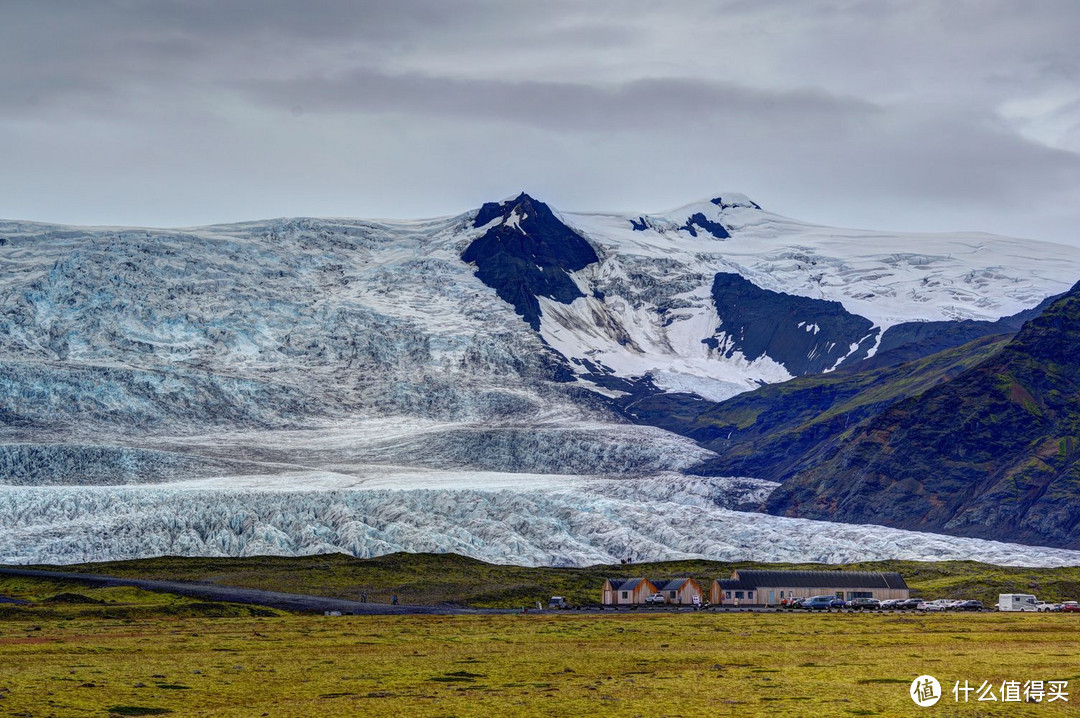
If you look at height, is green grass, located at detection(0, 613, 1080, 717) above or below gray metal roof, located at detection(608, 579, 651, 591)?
above

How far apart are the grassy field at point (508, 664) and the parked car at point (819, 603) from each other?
17.9 meters

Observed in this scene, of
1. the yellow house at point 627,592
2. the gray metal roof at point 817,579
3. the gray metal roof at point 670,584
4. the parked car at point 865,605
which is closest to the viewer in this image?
the parked car at point 865,605

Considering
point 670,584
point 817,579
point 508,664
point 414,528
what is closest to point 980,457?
point 414,528

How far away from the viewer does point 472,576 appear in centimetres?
10712

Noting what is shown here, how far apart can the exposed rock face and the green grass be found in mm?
89838

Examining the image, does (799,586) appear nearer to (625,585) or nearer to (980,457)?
(625,585)

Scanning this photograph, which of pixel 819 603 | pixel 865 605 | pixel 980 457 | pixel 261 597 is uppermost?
pixel 980 457

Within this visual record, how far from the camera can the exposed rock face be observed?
513 ft

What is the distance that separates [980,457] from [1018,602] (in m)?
91.4

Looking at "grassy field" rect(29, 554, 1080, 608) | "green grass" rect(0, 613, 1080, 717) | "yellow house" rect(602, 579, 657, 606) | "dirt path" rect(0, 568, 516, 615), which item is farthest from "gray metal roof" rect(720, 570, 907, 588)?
"green grass" rect(0, 613, 1080, 717)

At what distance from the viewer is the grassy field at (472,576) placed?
9581 centimetres

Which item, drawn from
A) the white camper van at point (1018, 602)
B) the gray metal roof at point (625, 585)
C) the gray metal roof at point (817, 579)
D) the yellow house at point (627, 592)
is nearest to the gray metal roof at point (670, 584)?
the yellow house at point (627, 592)

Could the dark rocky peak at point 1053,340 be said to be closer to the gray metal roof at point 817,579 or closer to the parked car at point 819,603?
the gray metal roof at point 817,579

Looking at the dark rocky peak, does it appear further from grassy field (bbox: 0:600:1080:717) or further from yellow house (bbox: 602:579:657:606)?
grassy field (bbox: 0:600:1080:717)
